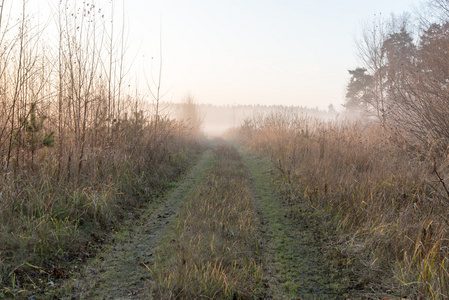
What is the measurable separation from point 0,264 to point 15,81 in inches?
113

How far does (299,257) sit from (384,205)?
56.6 inches

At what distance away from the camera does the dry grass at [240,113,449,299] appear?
2.54 m

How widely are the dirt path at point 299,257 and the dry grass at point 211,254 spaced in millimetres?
208

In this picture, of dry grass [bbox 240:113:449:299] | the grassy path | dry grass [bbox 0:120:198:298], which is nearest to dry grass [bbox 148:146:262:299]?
the grassy path

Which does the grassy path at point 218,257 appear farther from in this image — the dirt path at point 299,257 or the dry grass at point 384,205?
the dry grass at point 384,205

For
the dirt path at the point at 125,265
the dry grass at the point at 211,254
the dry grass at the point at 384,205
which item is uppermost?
the dry grass at the point at 384,205

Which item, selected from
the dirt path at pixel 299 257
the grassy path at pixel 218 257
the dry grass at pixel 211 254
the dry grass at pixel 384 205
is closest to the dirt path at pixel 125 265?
the grassy path at pixel 218 257

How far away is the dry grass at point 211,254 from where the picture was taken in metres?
2.49

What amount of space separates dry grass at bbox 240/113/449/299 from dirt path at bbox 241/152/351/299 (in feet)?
→ 0.83

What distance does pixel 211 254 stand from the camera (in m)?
3.04

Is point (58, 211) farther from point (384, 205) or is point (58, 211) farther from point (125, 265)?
point (384, 205)

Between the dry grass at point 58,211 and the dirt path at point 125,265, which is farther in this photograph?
the dry grass at point 58,211

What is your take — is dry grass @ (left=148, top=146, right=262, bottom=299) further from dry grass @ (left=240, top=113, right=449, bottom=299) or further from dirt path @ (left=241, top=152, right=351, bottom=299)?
dry grass @ (left=240, top=113, right=449, bottom=299)

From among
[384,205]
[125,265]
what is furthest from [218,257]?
[384,205]
